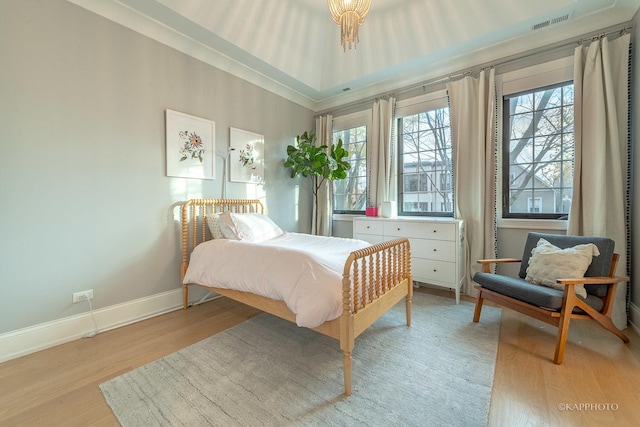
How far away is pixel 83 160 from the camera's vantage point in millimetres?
2238

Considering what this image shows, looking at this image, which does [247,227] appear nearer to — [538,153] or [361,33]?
[361,33]

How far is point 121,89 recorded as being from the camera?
95.7 inches

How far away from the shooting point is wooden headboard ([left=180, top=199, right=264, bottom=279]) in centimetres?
279

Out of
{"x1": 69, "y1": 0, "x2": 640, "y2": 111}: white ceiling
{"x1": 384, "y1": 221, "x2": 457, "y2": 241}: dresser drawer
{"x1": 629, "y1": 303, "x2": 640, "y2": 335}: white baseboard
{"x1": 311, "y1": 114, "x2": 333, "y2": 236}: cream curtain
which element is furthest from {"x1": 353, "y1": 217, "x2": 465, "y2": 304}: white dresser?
{"x1": 69, "y1": 0, "x2": 640, "y2": 111}: white ceiling

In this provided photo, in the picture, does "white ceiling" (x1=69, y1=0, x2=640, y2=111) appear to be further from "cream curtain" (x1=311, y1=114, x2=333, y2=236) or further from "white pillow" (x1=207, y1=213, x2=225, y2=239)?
"white pillow" (x1=207, y1=213, x2=225, y2=239)

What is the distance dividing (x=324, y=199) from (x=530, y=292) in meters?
3.10

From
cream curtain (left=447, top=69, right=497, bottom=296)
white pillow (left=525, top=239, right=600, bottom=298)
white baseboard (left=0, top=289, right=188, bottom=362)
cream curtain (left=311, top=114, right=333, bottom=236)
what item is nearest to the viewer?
white baseboard (left=0, top=289, right=188, bottom=362)

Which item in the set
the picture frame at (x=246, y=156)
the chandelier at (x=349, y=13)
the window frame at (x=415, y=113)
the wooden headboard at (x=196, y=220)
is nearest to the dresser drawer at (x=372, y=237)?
the window frame at (x=415, y=113)

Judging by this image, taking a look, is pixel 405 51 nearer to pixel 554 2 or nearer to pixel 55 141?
pixel 554 2

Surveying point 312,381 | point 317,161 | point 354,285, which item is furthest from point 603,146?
point 312,381

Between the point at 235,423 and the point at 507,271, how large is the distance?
10.5 ft

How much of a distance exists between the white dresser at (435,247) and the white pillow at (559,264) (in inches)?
27.4

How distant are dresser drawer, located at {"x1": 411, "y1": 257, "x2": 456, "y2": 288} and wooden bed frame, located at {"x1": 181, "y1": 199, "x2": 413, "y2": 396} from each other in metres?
0.82

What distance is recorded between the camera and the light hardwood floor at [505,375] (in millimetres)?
1386
